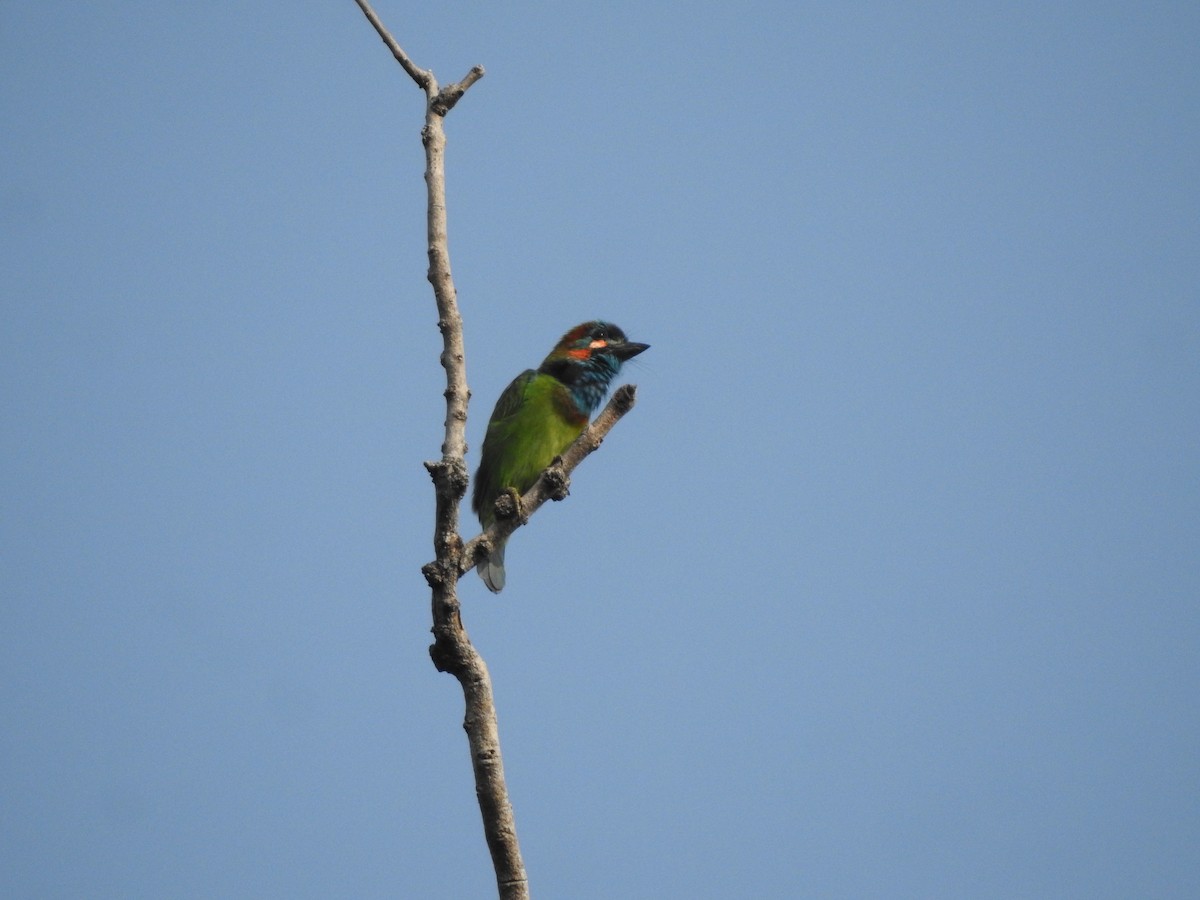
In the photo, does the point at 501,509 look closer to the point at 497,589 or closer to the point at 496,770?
the point at 496,770

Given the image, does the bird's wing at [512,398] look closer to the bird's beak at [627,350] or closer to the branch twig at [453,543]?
the bird's beak at [627,350]

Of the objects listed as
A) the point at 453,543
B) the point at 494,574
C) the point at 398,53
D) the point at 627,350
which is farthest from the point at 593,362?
the point at 453,543

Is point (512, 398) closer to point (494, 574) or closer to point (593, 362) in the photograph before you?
point (593, 362)

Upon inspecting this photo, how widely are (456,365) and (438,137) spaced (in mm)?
914

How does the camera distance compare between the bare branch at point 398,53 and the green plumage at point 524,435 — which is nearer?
the bare branch at point 398,53

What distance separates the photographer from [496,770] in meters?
3.59

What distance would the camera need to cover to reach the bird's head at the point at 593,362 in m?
7.91

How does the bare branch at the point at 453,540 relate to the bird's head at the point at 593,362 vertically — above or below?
below

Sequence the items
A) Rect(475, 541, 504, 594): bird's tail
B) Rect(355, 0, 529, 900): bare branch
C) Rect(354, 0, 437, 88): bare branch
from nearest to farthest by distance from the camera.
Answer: Rect(355, 0, 529, 900): bare branch, Rect(354, 0, 437, 88): bare branch, Rect(475, 541, 504, 594): bird's tail

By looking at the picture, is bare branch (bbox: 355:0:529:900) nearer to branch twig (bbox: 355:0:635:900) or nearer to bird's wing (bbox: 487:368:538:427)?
branch twig (bbox: 355:0:635:900)

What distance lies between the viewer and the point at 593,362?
7965 mm

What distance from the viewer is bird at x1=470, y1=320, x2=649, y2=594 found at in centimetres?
773

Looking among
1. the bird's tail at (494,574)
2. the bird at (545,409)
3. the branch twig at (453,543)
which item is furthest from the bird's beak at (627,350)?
the branch twig at (453,543)

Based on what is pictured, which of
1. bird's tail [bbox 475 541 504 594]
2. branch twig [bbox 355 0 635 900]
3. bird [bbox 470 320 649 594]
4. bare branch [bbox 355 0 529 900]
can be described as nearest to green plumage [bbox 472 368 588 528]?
bird [bbox 470 320 649 594]
